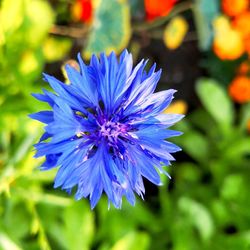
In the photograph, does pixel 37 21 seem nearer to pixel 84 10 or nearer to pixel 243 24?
pixel 84 10

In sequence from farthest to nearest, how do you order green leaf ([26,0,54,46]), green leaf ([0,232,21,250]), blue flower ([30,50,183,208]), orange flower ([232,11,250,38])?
orange flower ([232,11,250,38]) < green leaf ([26,0,54,46]) < green leaf ([0,232,21,250]) < blue flower ([30,50,183,208])

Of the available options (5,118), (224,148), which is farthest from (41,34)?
(224,148)

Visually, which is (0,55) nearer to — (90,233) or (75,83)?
(90,233)

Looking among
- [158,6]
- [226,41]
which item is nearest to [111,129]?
[158,6]

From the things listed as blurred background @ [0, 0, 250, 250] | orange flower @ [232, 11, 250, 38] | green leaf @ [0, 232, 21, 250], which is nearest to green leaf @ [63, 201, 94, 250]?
blurred background @ [0, 0, 250, 250]

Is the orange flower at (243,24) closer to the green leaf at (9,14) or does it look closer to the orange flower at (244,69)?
the orange flower at (244,69)

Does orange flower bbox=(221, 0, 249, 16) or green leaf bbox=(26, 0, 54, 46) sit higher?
green leaf bbox=(26, 0, 54, 46)

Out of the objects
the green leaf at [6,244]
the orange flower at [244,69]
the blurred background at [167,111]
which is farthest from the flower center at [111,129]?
the orange flower at [244,69]

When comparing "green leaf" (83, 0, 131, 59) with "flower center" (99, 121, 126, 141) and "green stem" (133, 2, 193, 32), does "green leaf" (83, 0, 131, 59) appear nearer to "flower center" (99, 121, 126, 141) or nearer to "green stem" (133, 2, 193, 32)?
"green stem" (133, 2, 193, 32)
